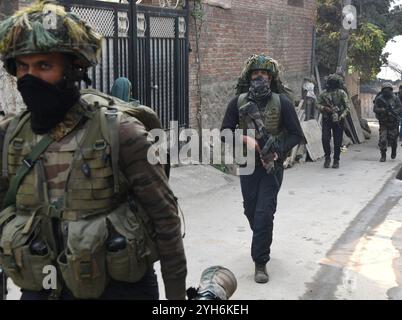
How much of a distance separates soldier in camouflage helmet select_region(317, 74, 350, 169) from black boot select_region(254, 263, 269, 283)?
5872 mm

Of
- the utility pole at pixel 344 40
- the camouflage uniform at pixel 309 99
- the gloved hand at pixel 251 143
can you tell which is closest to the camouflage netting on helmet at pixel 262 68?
the gloved hand at pixel 251 143

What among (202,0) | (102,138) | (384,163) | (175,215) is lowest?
(384,163)

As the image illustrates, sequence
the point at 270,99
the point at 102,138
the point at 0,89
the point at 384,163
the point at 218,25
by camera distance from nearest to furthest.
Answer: the point at 102,138
the point at 270,99
the point at 0,89
the point at 218,25
the point at 384,163

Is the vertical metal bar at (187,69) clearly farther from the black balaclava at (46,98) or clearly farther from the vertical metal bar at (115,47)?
the black balaclava at (46,98)

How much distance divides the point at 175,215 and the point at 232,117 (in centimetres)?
260

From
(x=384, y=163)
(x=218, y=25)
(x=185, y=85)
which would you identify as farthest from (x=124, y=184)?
(x=384, y=163)

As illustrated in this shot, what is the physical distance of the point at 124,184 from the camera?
209cm

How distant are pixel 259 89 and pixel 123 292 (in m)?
2.70

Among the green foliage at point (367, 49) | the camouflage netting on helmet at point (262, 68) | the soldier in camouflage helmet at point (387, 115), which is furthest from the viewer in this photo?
the green foliage at point (367, 49)

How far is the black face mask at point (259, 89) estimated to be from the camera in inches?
179

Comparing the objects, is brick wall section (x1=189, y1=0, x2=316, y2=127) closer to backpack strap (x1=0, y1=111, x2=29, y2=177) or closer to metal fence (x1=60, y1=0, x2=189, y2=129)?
metal fence (x1=60, y1=0, x2=189, y2=129)

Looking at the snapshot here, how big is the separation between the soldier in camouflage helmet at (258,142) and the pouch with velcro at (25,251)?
2574 mm

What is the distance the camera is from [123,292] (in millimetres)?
2172
